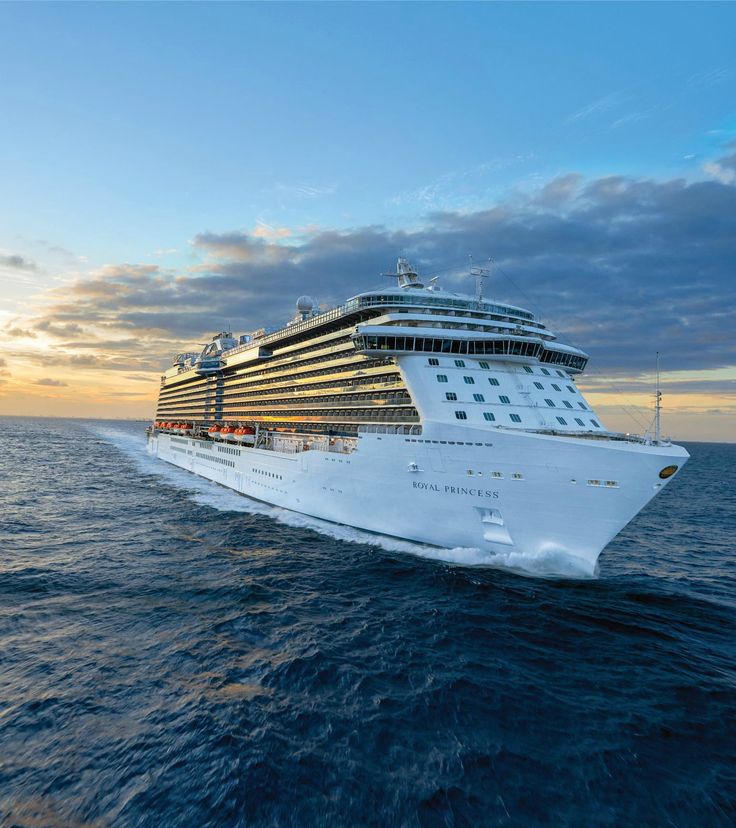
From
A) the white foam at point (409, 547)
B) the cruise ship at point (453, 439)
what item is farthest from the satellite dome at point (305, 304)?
the white foam at point (409, 547)

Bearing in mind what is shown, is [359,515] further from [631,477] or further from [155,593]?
[631,477]

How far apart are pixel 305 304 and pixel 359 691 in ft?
147

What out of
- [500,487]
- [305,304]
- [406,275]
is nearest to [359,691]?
[500,487]

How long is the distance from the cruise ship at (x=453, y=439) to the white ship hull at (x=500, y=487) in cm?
6

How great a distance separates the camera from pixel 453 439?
20969 millimetres

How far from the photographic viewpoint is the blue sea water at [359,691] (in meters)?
8.80

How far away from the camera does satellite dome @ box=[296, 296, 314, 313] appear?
51188mm

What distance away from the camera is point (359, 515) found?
2652 cm

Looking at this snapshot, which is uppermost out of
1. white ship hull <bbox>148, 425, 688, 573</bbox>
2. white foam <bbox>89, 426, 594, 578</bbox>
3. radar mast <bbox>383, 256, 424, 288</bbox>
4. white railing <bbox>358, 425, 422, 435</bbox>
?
radar mast <bbox>383, 256, 424, 288</bbox>

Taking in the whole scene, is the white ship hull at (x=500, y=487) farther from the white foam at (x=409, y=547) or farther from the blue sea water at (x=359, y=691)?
the blue sea water at (x=359, y=691)

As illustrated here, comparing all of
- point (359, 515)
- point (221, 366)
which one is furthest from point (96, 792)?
point (221, 366)

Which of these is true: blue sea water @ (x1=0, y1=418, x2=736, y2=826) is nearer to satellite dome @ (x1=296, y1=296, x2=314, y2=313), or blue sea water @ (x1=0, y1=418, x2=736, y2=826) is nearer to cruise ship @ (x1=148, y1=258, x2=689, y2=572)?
cruise ship @ (x1=148, y1=258, x2=689, y2=572)

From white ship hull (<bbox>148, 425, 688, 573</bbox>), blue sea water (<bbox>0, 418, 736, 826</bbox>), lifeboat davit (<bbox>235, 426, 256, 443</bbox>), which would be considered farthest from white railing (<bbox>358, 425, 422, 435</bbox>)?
lifeboat davit (<bbox>235, 426, 256, 443</bbox>)

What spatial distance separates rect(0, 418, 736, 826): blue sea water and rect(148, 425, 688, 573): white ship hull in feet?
5.02
